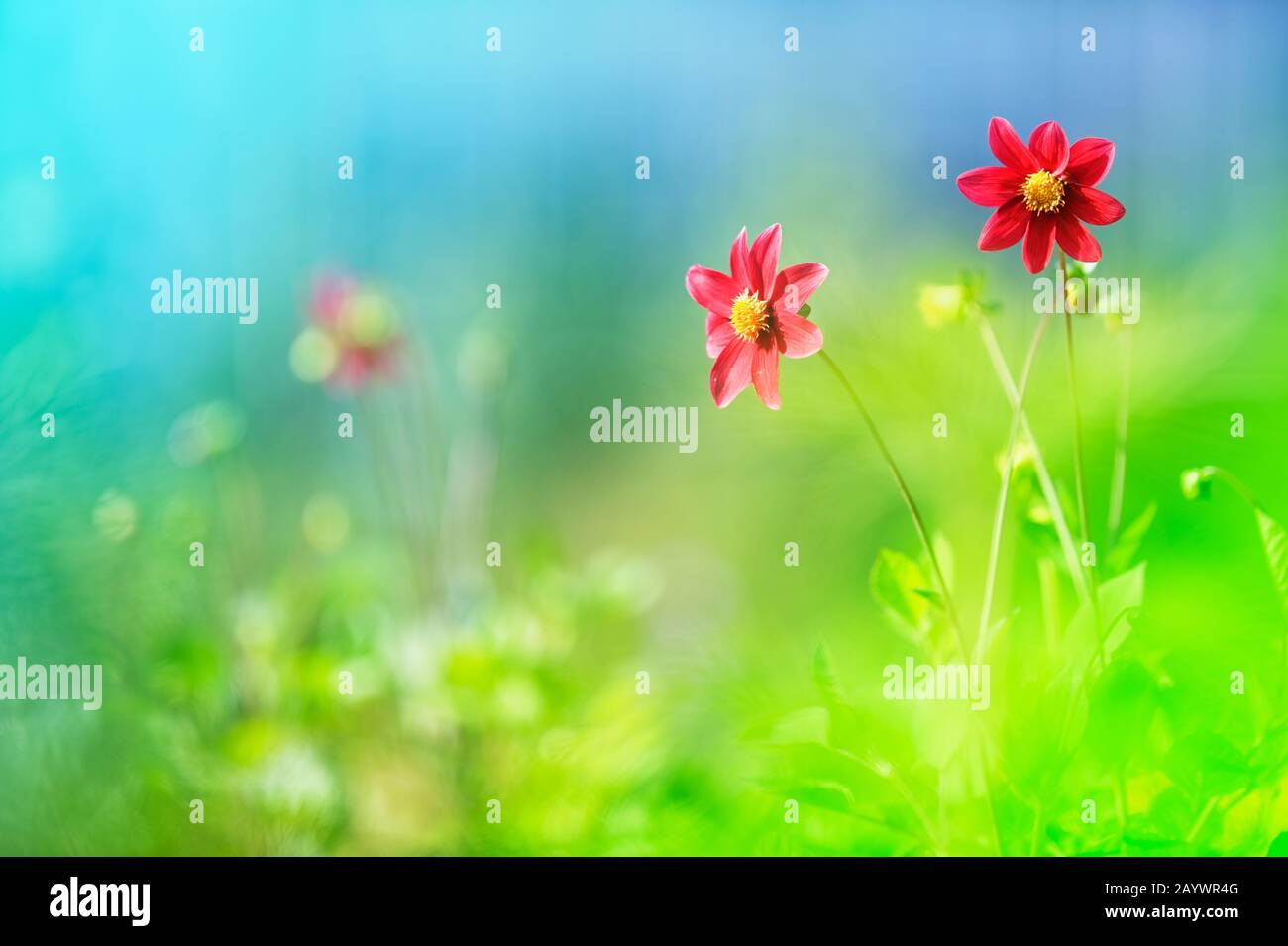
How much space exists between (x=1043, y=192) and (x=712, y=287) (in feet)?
0.92

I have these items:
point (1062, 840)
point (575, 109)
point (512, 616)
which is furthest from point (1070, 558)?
point (575, 109)

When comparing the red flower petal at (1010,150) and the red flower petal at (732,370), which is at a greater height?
the red flower petal at (1010,150)

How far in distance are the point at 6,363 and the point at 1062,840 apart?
1086mm

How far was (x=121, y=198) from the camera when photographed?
0.94 metres

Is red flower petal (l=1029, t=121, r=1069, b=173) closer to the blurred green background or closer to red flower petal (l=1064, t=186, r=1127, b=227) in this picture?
red flower petal (l=1064, t=186, r=1127, b=227)

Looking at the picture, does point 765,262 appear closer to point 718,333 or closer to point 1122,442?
point 718,333

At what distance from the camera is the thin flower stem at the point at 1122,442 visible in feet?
2.88

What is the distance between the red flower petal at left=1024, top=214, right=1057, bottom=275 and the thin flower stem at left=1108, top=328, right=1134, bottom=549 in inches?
6.6

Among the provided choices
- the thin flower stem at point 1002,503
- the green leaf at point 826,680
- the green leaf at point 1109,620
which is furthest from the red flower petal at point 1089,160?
the green leaf at point 826,680

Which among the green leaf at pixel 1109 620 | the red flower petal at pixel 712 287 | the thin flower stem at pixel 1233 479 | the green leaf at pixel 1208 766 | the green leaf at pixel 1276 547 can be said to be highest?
the red flower petal at pixel 712 287

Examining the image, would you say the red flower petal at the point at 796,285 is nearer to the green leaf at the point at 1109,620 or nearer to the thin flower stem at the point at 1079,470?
the thin flower stem at the point at 1079,470

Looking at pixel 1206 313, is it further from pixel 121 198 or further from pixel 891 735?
pixel 121 198

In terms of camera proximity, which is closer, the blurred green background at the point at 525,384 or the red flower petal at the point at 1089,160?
the red flower petal at the point at 1089,160

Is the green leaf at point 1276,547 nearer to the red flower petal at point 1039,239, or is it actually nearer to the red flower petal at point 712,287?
the red flower petal at point 1039,239
